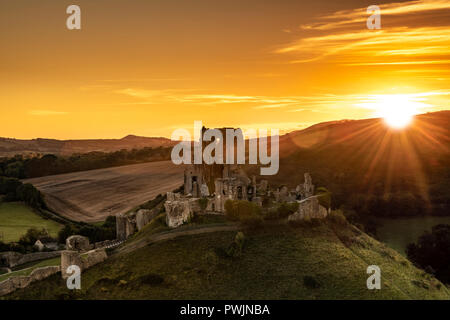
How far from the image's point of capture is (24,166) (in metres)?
139

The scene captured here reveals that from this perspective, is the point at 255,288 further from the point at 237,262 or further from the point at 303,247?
the point at 303,247

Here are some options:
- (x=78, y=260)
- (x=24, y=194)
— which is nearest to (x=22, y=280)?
(x=78, y=260)

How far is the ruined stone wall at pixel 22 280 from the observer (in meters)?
38.4

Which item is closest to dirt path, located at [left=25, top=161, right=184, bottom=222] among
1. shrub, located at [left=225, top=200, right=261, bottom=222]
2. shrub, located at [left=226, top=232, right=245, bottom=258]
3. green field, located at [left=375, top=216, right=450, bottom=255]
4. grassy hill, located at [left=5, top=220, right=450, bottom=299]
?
green field, located at [left=375, top=216, right=450, bottom=255]

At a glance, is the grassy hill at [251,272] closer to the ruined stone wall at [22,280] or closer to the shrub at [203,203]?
the ruined stone wall at [22,280]

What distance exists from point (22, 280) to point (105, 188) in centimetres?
8391

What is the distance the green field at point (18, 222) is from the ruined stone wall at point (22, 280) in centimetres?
3830

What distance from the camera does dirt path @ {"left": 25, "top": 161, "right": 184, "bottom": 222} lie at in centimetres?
10381

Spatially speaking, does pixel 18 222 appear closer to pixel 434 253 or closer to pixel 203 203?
pixel 203 203

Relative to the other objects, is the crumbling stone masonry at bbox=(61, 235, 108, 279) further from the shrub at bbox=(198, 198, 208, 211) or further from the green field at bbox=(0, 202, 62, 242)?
the green field at bbox=(0, 202, 62, 242)

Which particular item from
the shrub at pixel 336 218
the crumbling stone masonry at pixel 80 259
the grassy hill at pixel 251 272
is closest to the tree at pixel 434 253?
the shrub at pixel 336 218

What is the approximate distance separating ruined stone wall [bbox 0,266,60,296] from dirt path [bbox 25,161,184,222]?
55.9 m

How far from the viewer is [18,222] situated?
291ft
